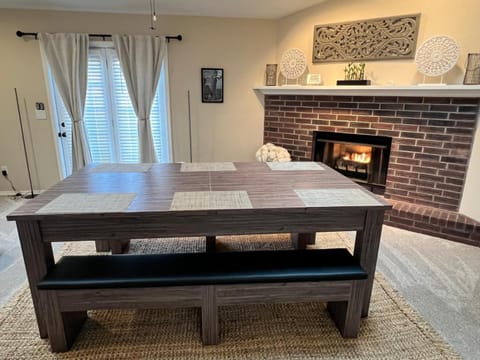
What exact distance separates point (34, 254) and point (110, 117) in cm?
280

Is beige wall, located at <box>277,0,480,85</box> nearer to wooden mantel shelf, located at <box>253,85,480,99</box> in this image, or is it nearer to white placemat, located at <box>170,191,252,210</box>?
wooden mantel shelf, located at <box>253,85,480,99</box>

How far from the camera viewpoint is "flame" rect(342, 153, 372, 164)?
343 cm

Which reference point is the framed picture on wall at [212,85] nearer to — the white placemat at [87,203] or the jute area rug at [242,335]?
the white placemat at [87,203]

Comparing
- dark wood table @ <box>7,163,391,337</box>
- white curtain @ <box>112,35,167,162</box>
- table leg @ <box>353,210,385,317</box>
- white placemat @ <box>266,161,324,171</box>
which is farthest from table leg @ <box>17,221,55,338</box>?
white curtain @ <box>112,35,167,162</box>

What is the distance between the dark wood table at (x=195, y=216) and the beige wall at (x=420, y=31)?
68.1 inches

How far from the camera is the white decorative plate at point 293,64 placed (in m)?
3.51

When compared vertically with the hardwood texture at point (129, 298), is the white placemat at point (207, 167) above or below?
above

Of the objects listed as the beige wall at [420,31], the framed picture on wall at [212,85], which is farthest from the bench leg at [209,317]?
the framed picture on wall at [212,85]

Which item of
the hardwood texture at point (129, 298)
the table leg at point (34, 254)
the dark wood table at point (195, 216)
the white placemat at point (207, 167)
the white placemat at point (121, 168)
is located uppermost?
the white placemat at point (207, 167)

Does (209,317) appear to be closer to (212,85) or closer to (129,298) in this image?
(129,298)

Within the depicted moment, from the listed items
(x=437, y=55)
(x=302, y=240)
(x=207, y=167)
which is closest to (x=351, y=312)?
(x=302, y=240)

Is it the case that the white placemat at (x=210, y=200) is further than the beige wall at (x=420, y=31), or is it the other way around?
the beige wall at (x=420, y=31)

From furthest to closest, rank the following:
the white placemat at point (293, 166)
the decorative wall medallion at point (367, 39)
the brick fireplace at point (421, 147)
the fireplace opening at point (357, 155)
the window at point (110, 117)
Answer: the window at point (110, 117), the fireplace opening at point (357, 155), the decorative wall medallion at point (367, 39), the brick fireplace at point (421, 147), the white placemat at point (293, 166)

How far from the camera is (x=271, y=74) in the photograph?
12.3 feet
